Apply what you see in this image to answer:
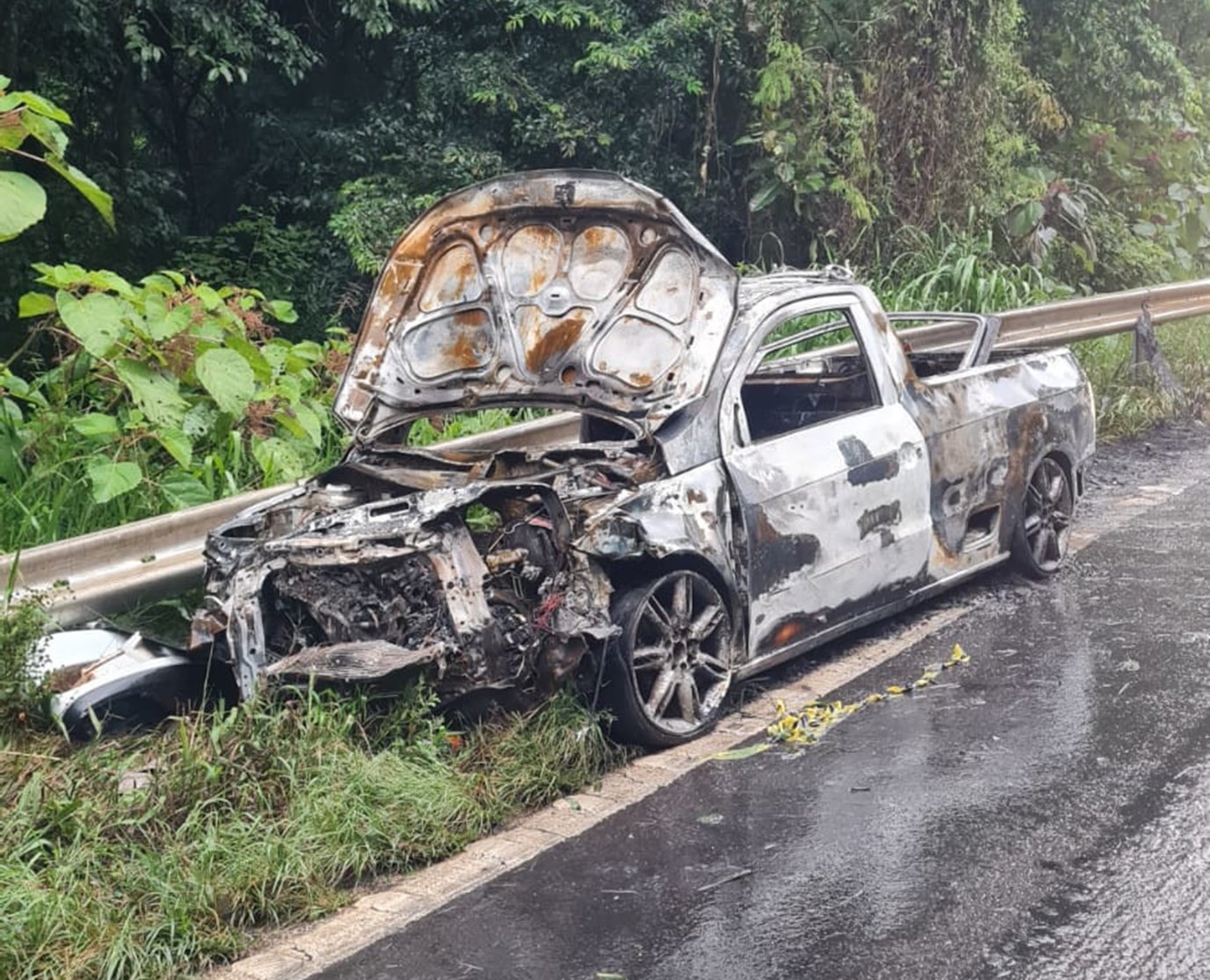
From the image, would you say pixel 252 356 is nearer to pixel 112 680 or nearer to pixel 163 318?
pixel 163 318

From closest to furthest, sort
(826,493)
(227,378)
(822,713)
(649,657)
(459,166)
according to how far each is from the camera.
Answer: (649,657)
(822,713)
(826,493)
(227,378)
(459,166)

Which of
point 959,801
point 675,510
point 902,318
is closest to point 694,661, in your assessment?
point 675,510

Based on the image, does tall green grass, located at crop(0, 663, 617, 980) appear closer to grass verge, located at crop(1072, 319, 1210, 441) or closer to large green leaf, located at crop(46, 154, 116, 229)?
large green leaf, located at crop(46, 154, 116, 229)

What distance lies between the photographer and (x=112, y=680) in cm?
555

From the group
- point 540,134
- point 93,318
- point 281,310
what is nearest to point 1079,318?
point 540,134

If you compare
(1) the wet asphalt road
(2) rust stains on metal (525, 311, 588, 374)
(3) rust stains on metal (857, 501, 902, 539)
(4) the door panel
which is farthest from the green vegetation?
(1) the wet asphalt road

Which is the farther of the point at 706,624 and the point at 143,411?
the point at 143,411

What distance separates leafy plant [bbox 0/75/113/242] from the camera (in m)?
5.76

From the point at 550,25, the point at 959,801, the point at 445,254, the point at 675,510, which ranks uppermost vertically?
the point at 550,25

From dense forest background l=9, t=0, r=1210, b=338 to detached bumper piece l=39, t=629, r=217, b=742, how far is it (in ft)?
25.8

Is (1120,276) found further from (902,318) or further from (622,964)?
(622,964)

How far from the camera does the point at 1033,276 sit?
1551 cm

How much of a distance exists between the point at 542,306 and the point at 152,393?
197 cm

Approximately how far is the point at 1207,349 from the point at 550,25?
22.9 feet
